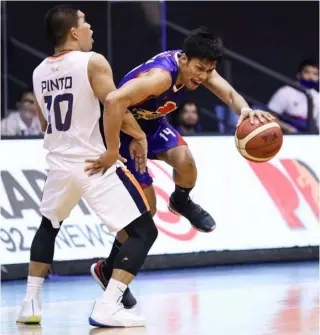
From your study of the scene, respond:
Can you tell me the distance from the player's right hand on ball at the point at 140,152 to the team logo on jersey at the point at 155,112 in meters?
0.36

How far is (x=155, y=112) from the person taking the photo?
7.98 meters

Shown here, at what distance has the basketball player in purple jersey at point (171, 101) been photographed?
7379mm

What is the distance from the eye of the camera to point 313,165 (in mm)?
11961

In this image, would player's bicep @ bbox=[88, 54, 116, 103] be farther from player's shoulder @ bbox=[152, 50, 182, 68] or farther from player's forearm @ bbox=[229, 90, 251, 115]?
player's forearm @ bbox=[229, 90, 251, 115]

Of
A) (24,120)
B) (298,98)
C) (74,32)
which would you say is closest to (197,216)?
(74,32)

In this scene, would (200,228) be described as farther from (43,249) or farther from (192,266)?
(192,266)

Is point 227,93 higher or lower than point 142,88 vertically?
lower

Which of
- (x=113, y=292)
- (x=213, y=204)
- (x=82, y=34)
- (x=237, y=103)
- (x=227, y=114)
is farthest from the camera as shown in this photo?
(x=227, y=114)

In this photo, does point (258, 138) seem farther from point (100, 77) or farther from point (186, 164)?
point (100, 77)

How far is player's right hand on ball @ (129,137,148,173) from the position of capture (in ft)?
24.4

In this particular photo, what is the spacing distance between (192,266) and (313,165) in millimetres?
1739

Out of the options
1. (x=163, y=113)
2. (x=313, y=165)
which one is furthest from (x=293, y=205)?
(x=163, y=113)

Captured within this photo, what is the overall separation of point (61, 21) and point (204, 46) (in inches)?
36.9

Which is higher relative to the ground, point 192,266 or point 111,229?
point 111,229
